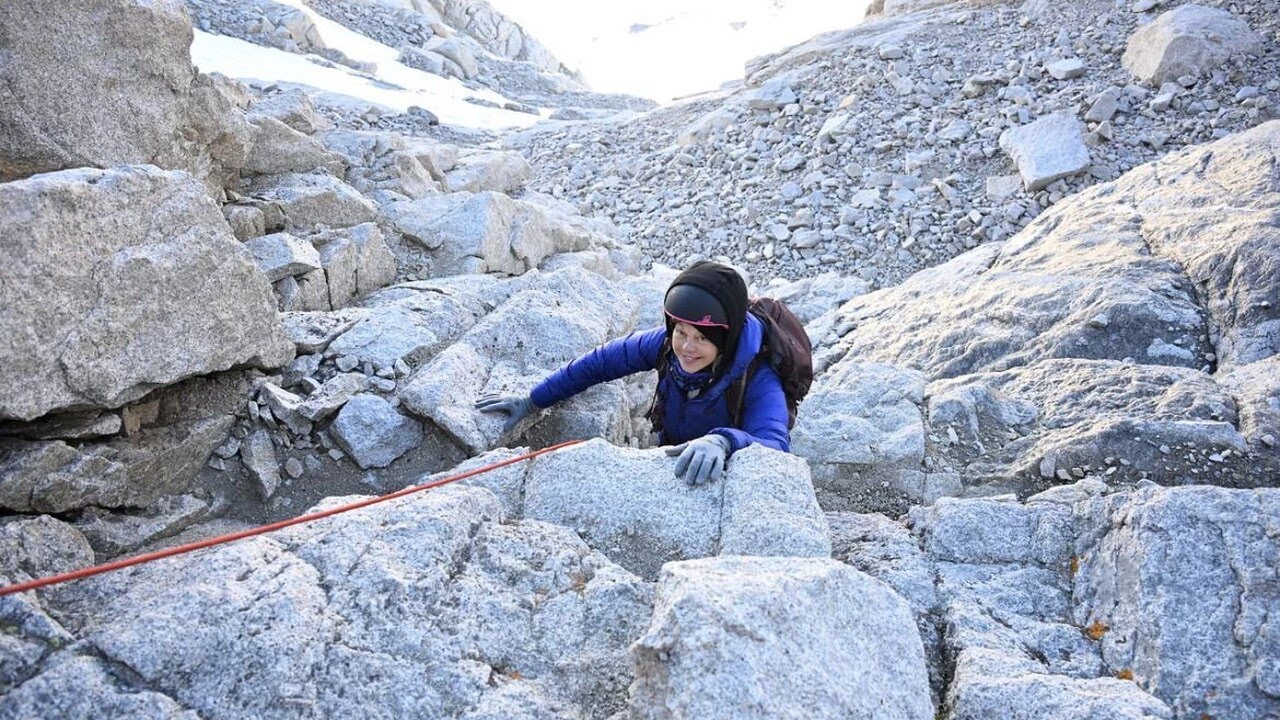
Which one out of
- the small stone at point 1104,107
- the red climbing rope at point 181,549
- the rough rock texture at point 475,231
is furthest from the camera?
the small stone at point 1104,107

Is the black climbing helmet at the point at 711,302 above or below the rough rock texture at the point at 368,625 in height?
above

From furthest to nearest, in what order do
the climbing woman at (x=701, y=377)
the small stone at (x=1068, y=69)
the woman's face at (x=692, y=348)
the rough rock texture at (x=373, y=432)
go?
the small stone at (x=1068, y=69) → the rough rock texture at (x=373, y=432) → the woman's face at (x=692, y=348) → the climbing woman at (x=701, y=377)

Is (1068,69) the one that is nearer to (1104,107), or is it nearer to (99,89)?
(1104,107)

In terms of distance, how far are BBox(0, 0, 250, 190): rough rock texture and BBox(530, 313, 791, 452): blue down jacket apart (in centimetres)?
323

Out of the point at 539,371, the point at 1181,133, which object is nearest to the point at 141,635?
the point at 539,371

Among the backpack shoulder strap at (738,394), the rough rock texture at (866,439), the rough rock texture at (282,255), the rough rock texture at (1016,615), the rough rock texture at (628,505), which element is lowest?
the rough rock texture at (866,439)

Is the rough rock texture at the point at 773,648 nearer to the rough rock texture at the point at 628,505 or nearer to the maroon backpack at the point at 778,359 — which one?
the rough rock texture at the point at 628,505

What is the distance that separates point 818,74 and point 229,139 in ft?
45.9

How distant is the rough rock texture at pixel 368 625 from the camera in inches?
107

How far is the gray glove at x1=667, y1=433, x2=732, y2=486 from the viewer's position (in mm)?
4012

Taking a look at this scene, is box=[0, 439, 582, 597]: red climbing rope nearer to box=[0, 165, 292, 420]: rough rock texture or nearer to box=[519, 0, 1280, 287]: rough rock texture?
box=[0, 165, 292, 420]: rough rock texture

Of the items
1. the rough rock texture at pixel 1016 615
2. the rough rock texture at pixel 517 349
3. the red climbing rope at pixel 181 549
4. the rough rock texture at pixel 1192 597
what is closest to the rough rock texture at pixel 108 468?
the red climbing rope at pixel 181 549

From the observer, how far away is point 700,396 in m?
4.91

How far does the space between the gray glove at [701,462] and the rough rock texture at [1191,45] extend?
45.8 ft
